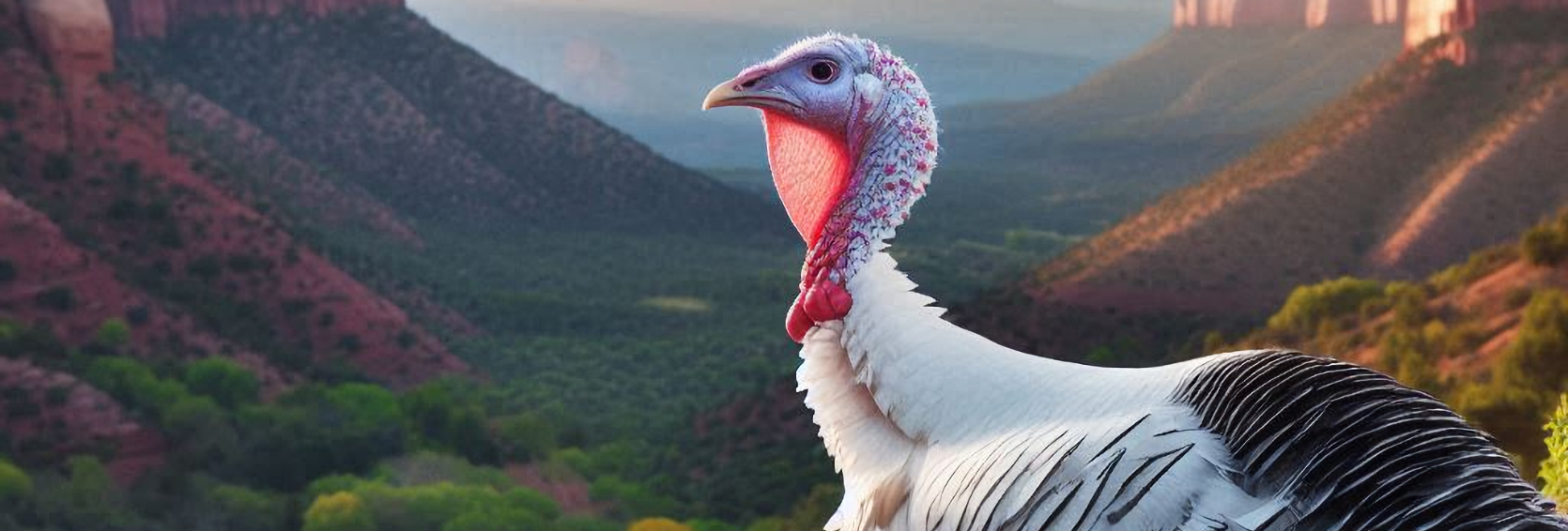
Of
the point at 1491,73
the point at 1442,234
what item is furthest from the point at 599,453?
the point at 1491,73

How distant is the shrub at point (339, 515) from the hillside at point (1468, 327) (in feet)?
36.1

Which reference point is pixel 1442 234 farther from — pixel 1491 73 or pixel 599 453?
pixel 599 453

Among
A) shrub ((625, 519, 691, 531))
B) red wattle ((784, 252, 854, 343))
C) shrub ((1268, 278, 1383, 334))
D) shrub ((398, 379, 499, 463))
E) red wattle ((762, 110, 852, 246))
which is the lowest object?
shrub ((625, 519, 691, 531))

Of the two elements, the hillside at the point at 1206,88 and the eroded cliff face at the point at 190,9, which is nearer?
the hillside at the point at 1206,88

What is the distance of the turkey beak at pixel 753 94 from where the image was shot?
4281 mm

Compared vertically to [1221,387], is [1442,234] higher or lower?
lower

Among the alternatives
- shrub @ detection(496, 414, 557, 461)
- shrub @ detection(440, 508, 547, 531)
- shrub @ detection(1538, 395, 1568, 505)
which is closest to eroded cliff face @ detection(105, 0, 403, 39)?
shrub @ detection(496, 414, 557, 461)

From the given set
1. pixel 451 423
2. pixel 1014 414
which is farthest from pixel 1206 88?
pixel 1014 414

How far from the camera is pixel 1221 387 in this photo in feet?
11.5

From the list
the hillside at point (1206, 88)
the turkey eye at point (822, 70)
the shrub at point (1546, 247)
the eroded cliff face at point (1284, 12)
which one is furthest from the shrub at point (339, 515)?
the eroded cliff face at point (1284, 12)

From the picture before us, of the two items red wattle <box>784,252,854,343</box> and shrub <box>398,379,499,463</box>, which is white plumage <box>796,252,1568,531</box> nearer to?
red wattle <box>784,252,854,343</box>

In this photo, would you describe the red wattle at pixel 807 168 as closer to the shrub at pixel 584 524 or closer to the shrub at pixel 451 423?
the shrub at pixel 584 524

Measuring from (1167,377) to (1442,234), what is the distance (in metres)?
20.2

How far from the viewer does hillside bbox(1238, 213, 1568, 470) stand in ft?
44.4
